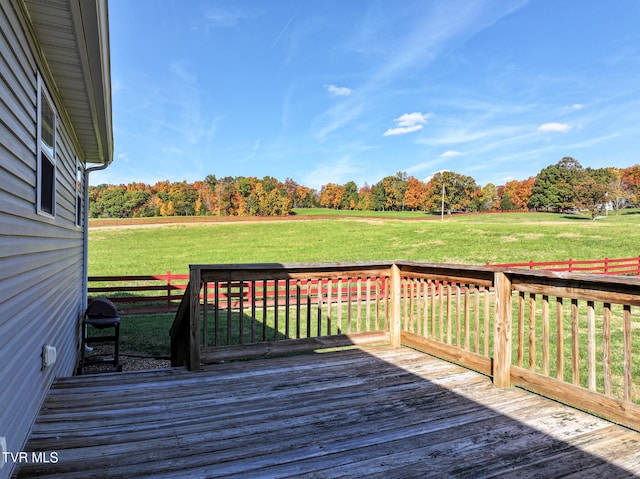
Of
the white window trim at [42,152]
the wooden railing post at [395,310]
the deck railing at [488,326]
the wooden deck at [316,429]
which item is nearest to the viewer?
the wooden deck at [316,429]

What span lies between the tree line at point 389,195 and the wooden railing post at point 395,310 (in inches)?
1920

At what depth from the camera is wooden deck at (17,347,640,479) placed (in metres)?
1.88

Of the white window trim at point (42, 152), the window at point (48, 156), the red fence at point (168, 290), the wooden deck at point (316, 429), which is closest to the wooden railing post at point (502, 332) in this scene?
the wooden deck at point (316, 429)

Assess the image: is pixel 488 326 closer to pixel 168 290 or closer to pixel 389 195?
pixel 168 290

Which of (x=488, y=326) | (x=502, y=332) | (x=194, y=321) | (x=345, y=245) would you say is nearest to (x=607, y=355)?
(x=502, y=332)

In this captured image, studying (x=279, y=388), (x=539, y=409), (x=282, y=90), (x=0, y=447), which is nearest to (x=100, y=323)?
(x=279, y=388)

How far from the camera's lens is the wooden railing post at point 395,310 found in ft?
14.4

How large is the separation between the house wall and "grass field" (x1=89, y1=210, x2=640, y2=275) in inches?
572

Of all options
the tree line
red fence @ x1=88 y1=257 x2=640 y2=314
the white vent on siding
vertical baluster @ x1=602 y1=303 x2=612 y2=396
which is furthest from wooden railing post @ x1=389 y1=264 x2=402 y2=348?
the tree line

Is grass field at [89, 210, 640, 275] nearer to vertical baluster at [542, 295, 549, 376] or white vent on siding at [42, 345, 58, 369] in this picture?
white vent on siding at [42, 345, 58, 369]

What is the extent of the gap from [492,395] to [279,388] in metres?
1.75

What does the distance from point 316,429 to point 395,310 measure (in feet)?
7.59

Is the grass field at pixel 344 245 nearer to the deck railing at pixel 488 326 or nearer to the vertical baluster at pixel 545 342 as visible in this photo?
the deck railing at pixel 488 326

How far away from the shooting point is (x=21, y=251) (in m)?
2.28
